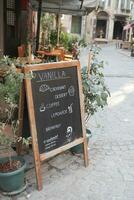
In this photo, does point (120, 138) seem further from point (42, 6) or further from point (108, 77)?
point (108, 77)

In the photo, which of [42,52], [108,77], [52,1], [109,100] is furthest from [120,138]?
[108,77]

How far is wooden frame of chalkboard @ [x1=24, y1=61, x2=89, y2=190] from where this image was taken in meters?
3.89

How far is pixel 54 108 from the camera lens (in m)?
4.19

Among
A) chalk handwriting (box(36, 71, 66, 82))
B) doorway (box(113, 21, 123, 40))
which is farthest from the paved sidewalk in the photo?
doorway (box(113, 21, 123, 40))

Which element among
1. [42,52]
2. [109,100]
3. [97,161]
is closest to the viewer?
[97,161]

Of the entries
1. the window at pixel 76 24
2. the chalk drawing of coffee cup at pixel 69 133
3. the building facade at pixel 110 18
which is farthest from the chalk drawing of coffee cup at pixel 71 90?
the building facade at pixel 110 18

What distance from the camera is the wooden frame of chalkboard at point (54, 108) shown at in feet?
12.8

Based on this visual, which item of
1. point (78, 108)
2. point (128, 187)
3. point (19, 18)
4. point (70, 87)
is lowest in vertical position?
point (128, 187)

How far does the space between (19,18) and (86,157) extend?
6.87m

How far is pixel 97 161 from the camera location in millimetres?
4902

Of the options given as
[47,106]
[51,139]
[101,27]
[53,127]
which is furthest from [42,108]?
[101,27]

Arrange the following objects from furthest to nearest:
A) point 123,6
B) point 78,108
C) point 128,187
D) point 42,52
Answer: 1. point 123,6
2. point 42,52
3. point 78,108
4. point 128,187

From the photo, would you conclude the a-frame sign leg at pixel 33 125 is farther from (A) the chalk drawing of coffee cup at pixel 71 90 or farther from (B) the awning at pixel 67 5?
(B) the awning at pixel 67 5

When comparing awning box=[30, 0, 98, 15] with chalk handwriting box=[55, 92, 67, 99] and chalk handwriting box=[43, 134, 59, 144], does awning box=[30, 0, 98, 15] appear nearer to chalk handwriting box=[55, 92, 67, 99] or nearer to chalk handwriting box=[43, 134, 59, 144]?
chalk handwriting box=[55, 92, 67, 99]
